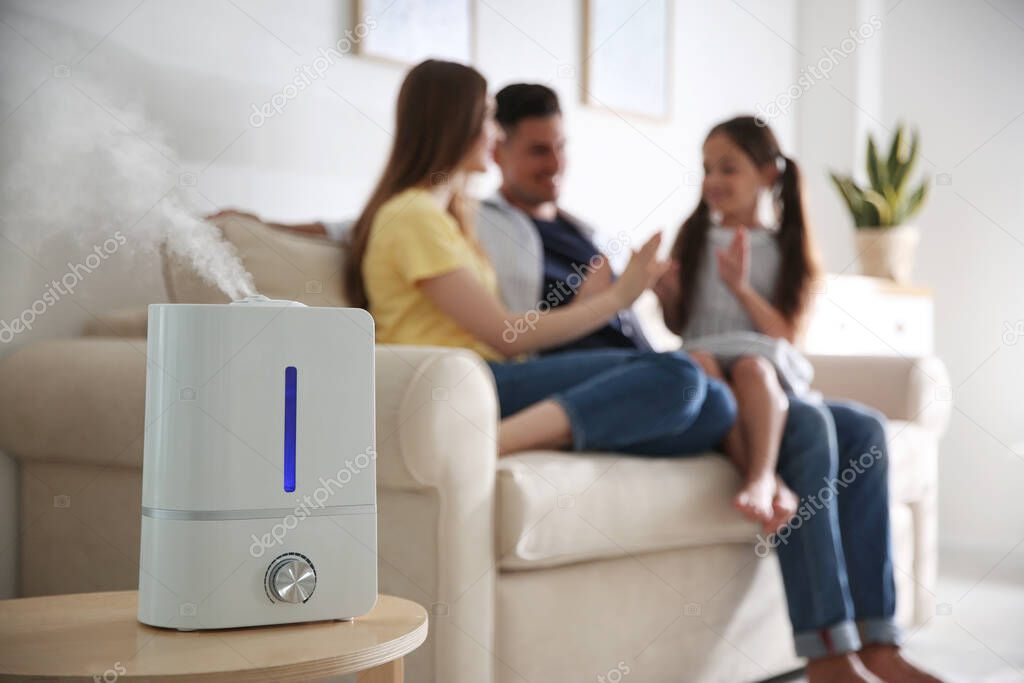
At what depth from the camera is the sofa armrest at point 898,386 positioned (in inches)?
89.0

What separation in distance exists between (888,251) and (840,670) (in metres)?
1.99

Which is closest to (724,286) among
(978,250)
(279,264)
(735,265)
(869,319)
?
(735,265)

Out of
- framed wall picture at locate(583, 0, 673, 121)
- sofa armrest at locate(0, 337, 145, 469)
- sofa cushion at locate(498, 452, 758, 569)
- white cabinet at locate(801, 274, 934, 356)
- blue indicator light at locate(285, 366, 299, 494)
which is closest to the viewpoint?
blue indicator light at locate(285, 366, 299, 494)

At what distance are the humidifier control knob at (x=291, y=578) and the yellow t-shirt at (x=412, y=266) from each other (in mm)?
806

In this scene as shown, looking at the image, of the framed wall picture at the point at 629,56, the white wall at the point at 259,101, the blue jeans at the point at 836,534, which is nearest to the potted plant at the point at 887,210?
the white wall at the point at 259,101

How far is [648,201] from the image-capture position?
10.1ft

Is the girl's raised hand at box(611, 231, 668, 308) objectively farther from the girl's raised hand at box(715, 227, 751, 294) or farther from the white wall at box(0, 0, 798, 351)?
the white wall at box(0, 0, 798, 351)

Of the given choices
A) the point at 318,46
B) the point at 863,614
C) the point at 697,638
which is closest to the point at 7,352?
the point at 318,46

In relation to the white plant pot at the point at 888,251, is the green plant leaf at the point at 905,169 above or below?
above

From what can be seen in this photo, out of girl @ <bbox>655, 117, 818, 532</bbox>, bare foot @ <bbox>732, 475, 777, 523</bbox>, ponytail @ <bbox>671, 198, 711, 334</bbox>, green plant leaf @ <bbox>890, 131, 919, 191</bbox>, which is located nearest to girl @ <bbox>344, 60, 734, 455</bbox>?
bare foot @ <bbox>732, 475, 777, 523</bbox>

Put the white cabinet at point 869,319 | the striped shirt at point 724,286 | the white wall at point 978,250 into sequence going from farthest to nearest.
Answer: the white wall at point 978,250
the white cabinet at point 869,319
the striped shirt at point 724,286

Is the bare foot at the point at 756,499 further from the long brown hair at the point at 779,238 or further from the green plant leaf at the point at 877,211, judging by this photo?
the green plant leaf at the point at 877,211
